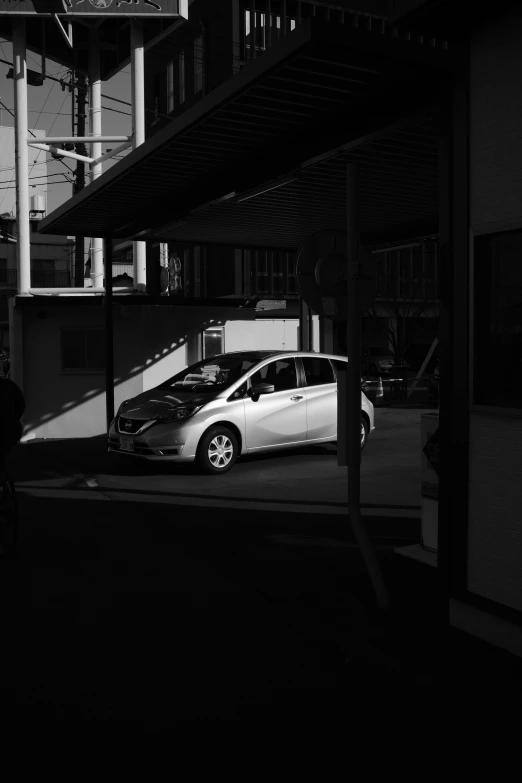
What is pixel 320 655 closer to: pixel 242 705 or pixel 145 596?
pixel 242 705

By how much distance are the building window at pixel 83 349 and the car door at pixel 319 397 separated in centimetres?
489

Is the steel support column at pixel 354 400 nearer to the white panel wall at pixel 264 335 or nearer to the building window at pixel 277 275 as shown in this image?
the white panel wall at pixel 264 335

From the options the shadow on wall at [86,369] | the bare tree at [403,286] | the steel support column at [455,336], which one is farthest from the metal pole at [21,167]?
the bare tree at [403,286]

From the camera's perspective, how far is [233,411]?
41.1 feet

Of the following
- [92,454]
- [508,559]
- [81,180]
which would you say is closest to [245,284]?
[81,180]

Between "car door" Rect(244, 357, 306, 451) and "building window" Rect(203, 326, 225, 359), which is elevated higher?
"building window" Rect(203, 326, 225, 359)

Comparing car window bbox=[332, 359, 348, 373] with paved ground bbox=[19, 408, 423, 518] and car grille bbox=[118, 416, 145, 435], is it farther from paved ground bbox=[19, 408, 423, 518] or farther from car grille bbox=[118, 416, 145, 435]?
car grille bbox=[118, 416, 145, 435]

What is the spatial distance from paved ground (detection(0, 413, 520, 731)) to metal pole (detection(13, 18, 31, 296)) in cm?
831

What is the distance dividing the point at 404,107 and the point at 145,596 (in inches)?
161

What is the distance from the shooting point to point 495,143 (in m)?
5.27

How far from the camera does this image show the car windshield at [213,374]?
13109 mm

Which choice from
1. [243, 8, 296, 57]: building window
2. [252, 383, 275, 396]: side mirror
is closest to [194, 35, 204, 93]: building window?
[243, 8, 296, 57]: building window

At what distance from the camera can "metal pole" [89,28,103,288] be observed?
60.1 ft

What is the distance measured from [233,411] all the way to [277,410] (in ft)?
2.71
